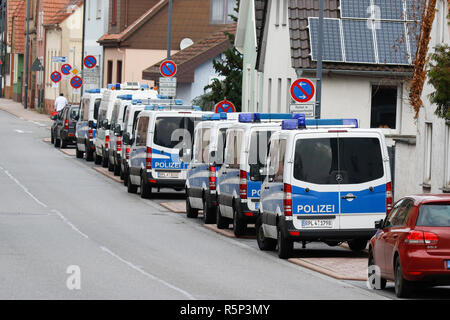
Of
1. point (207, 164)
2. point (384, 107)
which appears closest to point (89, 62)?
point (384, 107)

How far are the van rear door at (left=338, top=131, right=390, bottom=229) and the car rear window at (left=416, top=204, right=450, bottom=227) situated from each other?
4931mm

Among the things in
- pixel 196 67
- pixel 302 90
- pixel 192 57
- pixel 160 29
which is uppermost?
pixel 160 29

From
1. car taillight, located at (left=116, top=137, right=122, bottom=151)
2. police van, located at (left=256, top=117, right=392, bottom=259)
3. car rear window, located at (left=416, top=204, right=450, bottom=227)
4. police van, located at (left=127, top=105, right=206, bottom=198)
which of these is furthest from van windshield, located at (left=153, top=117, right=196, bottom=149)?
car rear window, located at (left=416, top=204, right=450, bottom=227)

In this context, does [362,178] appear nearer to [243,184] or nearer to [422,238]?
[243,184]

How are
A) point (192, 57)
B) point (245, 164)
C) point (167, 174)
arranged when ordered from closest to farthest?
point (245, 164), point (167, 174), point (192, 57)

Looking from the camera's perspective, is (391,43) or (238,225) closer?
(238,225)

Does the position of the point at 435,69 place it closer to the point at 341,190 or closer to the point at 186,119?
the point at 341,190

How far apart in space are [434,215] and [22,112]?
7265 centimetres

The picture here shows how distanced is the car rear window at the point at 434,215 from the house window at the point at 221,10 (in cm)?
5091

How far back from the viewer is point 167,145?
107ft

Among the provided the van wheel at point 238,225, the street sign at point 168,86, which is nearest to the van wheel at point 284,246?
the van wheel at point 238,225

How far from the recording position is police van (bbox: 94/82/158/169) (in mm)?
42781

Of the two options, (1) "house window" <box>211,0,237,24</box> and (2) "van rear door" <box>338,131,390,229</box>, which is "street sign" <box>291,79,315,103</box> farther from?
(1) "house window" <box>211,0,237,24</box>
